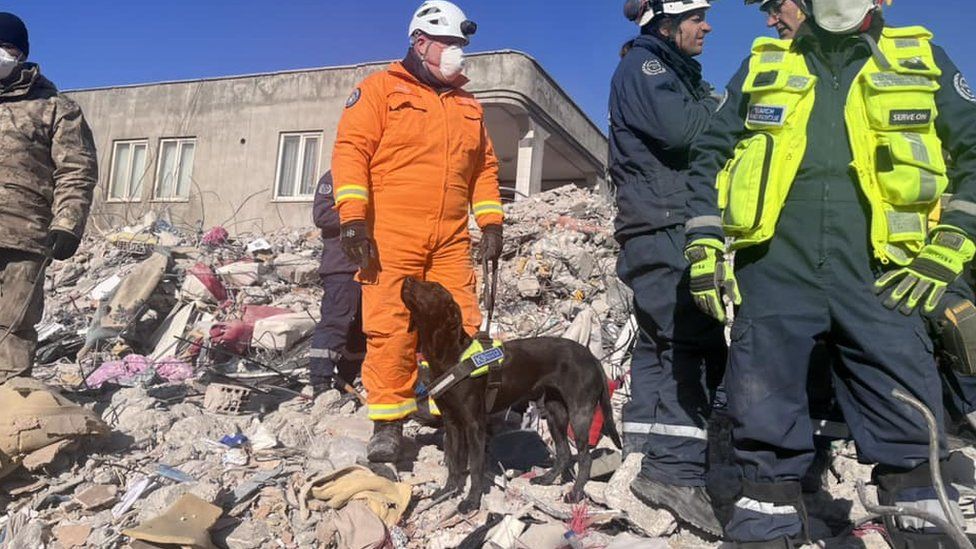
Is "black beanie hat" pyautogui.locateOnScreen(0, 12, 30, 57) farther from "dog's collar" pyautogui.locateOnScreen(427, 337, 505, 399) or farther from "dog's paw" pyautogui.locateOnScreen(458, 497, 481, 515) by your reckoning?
"dog's paw" pyautogui.locateOnScreen(458, 497, 481, 515)

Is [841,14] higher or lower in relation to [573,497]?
higher

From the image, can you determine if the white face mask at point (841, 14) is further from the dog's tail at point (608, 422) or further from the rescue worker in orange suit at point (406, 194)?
the dog's tail at point (608, 422)

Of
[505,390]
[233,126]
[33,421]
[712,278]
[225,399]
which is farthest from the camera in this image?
[233,126]

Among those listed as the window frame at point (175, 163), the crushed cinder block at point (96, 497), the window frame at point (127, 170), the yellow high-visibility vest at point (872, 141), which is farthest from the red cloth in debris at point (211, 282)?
the window frame at point (127, 170)

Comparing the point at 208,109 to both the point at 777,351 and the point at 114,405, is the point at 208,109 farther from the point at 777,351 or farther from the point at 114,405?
the point at 777,351

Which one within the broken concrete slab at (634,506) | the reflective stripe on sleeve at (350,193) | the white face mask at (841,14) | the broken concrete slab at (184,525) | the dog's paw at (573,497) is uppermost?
the white face mask at (841,14)

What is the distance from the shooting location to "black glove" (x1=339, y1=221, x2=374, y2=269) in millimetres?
3293

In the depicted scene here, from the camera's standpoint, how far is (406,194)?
3.49 metres

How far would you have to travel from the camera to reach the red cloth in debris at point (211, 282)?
7.04 m

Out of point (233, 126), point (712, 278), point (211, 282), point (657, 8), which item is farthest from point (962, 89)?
point (233, 126)

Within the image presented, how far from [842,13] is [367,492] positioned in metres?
2.53

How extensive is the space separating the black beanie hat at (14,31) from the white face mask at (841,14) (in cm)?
424

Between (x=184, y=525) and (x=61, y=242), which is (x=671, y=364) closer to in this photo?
(x=184, y=525)

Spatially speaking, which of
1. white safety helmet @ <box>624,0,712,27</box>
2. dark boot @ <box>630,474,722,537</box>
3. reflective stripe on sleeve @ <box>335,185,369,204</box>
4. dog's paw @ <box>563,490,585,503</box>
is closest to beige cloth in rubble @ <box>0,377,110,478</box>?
reflective stripe on sleeve @ <box>335,185,369,204</box>
